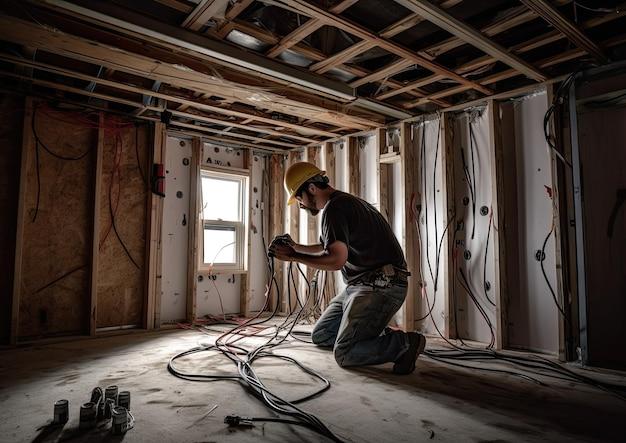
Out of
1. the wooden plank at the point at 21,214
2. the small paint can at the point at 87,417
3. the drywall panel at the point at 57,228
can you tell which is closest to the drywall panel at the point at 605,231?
the small paint can at the point at 87,417

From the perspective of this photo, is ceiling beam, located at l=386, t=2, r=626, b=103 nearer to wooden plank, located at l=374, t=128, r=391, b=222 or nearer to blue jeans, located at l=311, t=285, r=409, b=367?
wooden plank, located at l=374, t=128, r=391, b=222

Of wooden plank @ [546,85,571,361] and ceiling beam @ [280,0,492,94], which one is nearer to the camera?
ceiling beam @ [280,0,492,94]

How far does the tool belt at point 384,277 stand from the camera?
264 cm

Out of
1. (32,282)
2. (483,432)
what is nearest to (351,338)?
(483,432)

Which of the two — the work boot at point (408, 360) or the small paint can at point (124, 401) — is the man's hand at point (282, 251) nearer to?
the work boot at point (408, 360)

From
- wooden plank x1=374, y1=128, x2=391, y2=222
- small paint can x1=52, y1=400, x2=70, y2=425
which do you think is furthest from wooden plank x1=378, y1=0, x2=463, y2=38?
small paint can x1=52, y1=400, x2=70, y2=425

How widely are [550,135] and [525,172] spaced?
0.36 meters

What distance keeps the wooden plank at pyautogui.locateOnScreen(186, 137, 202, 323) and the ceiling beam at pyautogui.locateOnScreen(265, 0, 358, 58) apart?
2038 millimetres

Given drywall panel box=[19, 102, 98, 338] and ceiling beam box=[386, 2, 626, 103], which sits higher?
ceiling beam box=[386, 2, 626, 103]

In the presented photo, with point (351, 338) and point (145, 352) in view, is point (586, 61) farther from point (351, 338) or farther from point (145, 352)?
point (145, 352)

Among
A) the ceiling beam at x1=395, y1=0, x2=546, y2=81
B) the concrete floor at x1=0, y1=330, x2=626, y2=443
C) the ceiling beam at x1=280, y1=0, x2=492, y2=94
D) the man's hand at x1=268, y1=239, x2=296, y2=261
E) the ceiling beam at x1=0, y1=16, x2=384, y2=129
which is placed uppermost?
→ the ceiling beam at x1=280, y1=0, x2=492, y2=94

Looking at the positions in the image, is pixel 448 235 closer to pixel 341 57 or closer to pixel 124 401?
pixel 341 57

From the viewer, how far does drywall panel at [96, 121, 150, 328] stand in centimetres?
394

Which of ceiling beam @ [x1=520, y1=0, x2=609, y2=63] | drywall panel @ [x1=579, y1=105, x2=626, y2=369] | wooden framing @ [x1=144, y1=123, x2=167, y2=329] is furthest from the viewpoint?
wooden framing @ [x1=144, y1=123, x2=167, y2=329]
